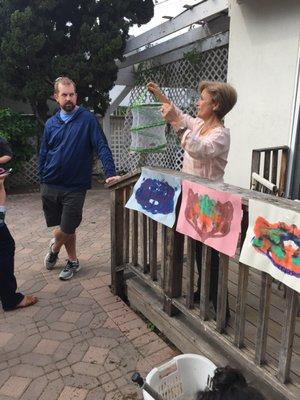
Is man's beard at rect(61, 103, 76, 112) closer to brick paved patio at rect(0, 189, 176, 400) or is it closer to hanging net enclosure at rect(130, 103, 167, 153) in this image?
hanging net enclosure at rect(130, 103, 167, 153)

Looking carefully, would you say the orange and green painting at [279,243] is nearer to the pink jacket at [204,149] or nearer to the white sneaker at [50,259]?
the pink jacket at [204,149]

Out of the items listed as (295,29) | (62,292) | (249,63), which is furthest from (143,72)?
(62,292)

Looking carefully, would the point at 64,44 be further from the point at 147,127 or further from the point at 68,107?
the point at 147,127

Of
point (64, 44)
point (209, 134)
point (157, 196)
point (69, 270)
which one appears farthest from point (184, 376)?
point (64, 44)

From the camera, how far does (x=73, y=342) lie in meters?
2.83

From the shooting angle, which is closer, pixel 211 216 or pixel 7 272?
pixel 211 216

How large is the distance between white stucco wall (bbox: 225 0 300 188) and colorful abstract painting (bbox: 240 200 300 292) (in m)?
2.73

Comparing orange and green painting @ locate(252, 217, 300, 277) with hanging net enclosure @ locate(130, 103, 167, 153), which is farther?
hanging net enclosure @ locate(130, 103, 167, 153)

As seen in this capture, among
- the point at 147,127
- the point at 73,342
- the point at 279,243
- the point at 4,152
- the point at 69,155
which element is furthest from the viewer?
the point at 69,155

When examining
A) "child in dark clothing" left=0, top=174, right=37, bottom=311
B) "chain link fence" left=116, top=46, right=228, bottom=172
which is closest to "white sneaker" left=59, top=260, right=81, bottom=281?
"child in dark clothing" left=0, top=174, right=37, bottom=311

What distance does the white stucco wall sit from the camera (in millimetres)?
4211

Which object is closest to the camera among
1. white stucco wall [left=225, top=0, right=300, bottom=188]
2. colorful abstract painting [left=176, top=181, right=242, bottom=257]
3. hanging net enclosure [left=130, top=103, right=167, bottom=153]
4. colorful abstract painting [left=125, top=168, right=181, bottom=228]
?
colorful abstract painting [left=176, top=181, right=242, bottom=257]

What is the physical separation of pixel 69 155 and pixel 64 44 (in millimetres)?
5249

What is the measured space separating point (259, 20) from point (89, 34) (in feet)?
→ 13.1
